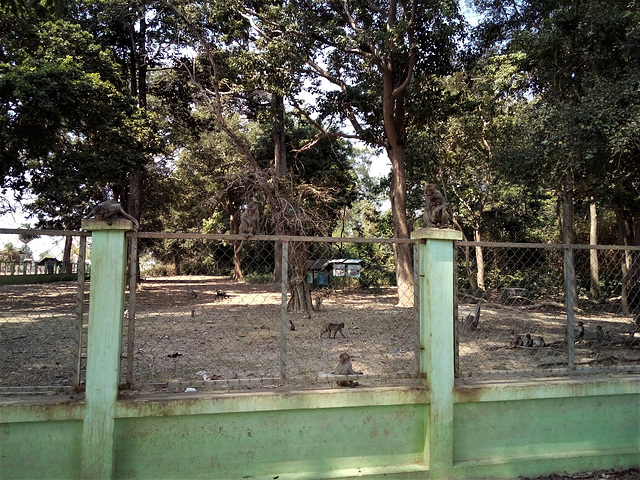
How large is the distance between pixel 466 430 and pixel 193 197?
2432cm

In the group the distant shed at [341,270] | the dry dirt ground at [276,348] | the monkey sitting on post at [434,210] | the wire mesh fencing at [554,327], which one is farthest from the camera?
the distant shed at [341,270]

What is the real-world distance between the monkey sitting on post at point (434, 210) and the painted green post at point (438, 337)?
82 centimetres

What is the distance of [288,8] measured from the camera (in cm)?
1212

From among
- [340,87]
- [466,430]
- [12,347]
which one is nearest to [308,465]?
[466,430]

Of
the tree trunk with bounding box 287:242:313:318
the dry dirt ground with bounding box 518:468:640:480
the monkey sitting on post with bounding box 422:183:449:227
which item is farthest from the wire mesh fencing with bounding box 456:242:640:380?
the tree trunk with bounding box 287:242:313:318

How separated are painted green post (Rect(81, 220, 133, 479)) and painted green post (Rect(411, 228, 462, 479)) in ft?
7.61

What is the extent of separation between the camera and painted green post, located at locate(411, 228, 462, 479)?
3.52 metres

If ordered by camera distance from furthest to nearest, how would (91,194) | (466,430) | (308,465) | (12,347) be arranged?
1. (91,194)
2. (12,347)
3. (466,430)
4. (308,465)

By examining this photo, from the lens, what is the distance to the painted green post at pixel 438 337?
3.52 m

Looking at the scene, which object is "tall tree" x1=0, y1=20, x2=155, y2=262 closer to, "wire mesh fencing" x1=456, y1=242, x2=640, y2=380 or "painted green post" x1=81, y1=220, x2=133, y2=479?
"painted green post" x1=81, y1=220, x2=133, y2=479

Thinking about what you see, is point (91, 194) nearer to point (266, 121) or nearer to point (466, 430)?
point (266, 121)

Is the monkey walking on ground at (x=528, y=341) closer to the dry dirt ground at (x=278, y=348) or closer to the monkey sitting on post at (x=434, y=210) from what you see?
the dry dirt ground at (x=278, y=348)

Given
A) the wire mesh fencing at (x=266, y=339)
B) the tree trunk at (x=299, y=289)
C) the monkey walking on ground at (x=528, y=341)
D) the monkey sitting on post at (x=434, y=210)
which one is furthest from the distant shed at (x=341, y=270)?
the monkey sitting on post at (x=434, y=210)

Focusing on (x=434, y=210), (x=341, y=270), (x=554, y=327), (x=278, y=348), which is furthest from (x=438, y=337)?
(x=341, y=270)
